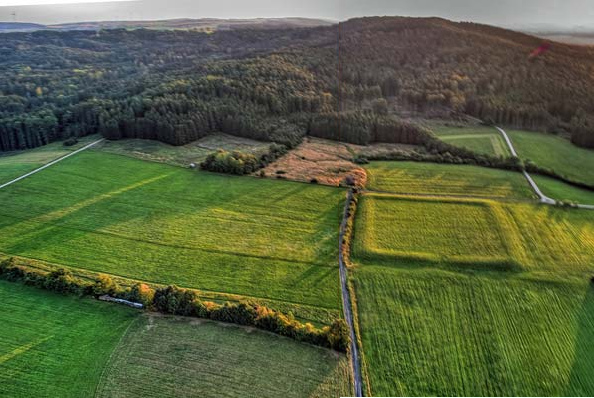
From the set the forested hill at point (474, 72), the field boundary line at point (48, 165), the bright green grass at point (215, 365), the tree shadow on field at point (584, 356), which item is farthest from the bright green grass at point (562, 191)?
the field boundary line at point (48, 165)

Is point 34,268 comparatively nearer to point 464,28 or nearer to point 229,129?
point 229,129

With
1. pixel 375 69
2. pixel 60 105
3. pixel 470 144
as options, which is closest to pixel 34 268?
pixel 60 105

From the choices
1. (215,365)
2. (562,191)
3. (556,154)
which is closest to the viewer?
(215,365)

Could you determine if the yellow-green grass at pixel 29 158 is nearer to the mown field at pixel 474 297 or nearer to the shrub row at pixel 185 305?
the shrub row at pixel 185 305

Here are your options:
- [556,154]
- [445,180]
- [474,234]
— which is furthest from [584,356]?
[556,154]

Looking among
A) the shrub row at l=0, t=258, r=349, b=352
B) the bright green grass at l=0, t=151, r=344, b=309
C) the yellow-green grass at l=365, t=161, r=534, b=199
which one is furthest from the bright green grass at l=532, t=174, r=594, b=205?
the shrub row at l=0, t=258, r=349, b=352

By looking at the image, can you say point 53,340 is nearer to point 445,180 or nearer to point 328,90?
point 445,180
